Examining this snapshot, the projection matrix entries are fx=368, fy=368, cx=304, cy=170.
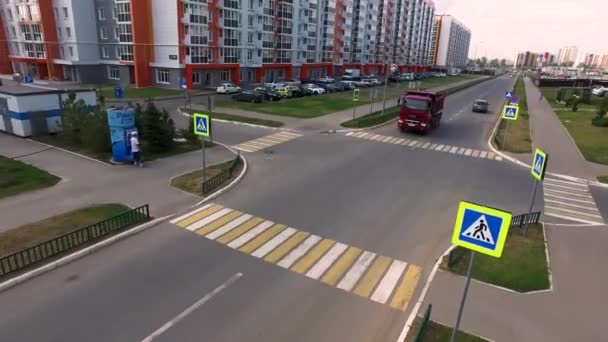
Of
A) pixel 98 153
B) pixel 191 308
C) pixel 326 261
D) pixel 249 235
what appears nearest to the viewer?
pixel 191 308

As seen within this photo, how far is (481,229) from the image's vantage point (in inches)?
235

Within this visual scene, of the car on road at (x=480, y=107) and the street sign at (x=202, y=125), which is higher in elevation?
the street sign at (x=202, y=125)

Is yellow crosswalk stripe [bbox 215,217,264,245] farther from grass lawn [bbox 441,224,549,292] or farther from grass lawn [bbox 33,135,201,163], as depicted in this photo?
grass lawn [bbox 33,135,201,163]

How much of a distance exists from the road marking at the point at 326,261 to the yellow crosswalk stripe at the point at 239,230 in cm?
292

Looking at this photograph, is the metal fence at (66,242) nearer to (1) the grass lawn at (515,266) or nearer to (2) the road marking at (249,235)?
(2) the road marking at (249,235)

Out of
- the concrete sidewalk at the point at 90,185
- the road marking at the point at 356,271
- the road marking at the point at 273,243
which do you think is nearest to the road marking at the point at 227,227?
the road marking at the point at 273,243

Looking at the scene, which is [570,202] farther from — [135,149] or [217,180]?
[135,149]

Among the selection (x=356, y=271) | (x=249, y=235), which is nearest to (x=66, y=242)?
(x=249, y=235)

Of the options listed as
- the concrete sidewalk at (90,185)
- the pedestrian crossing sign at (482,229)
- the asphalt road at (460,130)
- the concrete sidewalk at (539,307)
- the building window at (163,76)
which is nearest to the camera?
the pedestrian crossing sign at (482,229)

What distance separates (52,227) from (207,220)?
473 centimetres

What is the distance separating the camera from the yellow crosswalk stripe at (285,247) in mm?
10664

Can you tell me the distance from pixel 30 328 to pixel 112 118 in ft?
40.8

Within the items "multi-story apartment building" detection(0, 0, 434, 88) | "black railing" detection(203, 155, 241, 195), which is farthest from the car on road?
"black railing" detection(203, 155, 241, 195)

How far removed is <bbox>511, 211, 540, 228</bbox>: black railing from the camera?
12927 millimetres
